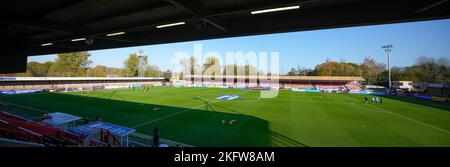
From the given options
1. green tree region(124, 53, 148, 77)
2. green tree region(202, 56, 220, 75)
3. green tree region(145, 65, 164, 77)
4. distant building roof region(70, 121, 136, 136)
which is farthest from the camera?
A: green tree region(145, 65, 164, 77)

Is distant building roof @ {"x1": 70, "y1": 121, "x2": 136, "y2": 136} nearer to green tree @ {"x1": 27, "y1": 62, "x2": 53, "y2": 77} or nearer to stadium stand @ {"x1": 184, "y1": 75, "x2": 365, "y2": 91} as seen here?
stadium stand @ {"x1": 184, "y1": 75, "x2": 365, "y2": 91}

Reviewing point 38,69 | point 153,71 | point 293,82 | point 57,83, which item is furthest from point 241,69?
point 38,69

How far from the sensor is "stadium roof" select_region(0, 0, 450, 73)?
199 inches

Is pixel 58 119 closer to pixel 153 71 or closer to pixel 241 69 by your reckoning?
pixel 241 69

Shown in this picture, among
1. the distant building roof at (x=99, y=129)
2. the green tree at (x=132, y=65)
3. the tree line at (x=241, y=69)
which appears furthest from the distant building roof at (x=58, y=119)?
the green tree at (x=132, y=65)

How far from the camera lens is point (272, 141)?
13.2m

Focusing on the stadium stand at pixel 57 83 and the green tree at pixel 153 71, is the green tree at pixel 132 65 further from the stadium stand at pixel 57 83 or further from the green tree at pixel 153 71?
the stadium stand at pixel 57 83

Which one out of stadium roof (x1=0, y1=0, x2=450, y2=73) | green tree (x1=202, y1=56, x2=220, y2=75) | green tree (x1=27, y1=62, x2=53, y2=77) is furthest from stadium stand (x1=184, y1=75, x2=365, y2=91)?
green tree (x1=27, y1=62, x2=53, y2=77)

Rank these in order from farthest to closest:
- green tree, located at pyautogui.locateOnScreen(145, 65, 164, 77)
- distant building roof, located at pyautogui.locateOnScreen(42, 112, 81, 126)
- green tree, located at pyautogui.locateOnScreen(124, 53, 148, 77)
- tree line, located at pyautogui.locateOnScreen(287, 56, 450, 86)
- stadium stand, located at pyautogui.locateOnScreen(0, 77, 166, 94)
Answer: green tree, located at pyautogui.locateOnScreen(145, 65, 164, 77) < green tree, located at pyautogui.locateOnScreen(124, 53, 148, 77) < tree line, located at pyautogui.locateOnScreen(287, 56, 450, 86) < stadium stand, located at pyautogui.locateOnScreen(0, 77, 166, 94) < distant building roof, located at pyautogui.locateOnScreen(42, 112, 81, 126)

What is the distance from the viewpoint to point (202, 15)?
574 centimetres

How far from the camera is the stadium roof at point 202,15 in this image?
5047 mm

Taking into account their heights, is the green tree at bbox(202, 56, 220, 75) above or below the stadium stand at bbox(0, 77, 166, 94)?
above
